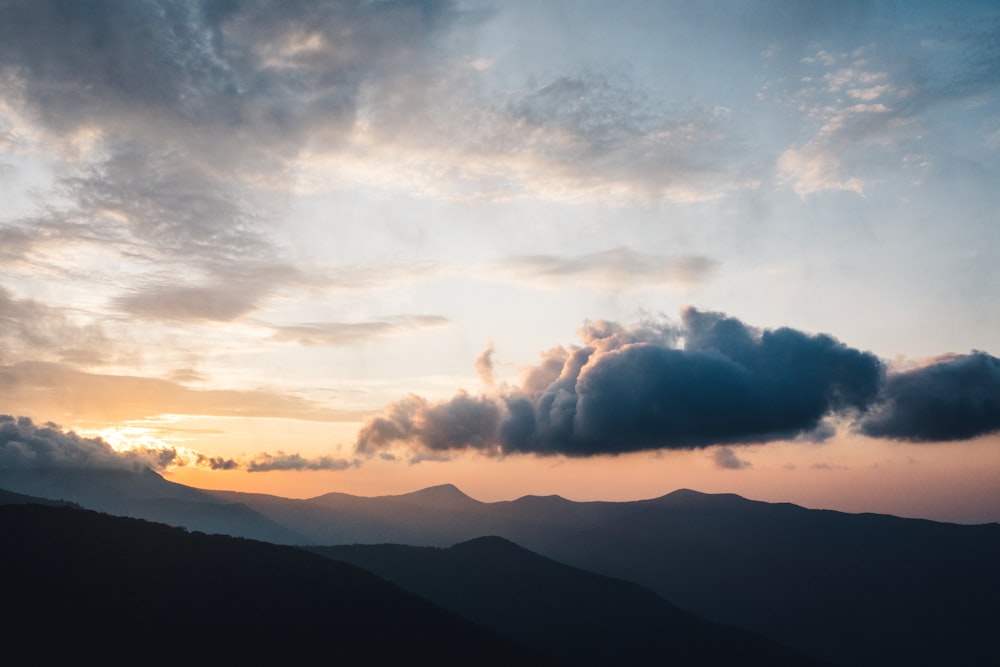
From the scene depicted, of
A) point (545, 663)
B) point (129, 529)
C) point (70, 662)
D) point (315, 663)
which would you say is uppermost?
point (129, 529)

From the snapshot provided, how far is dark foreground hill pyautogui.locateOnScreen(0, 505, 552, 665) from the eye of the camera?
427 ft

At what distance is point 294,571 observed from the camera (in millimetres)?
194875

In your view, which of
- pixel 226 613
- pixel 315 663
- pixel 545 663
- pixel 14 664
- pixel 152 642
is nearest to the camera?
pixel 14 664

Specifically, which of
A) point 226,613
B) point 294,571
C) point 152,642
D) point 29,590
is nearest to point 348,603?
point 294,571

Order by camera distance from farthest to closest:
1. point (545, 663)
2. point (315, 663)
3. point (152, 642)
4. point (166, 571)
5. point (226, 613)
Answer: point (545, 663)
point (166, 571)
point (226, 613)
point (315, 663)
point (152, 642)

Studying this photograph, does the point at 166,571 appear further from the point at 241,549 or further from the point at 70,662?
the point at 70,662

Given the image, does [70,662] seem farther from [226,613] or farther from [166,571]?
[166,571]

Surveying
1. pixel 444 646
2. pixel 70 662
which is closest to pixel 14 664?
pixel 70 662

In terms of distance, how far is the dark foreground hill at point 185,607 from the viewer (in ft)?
427

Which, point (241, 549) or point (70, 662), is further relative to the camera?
point (241, 549)

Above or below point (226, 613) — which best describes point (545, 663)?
below

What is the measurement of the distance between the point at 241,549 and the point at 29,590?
63.1 meters

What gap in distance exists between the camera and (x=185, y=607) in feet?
507

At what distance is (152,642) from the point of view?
13262 centimetres
